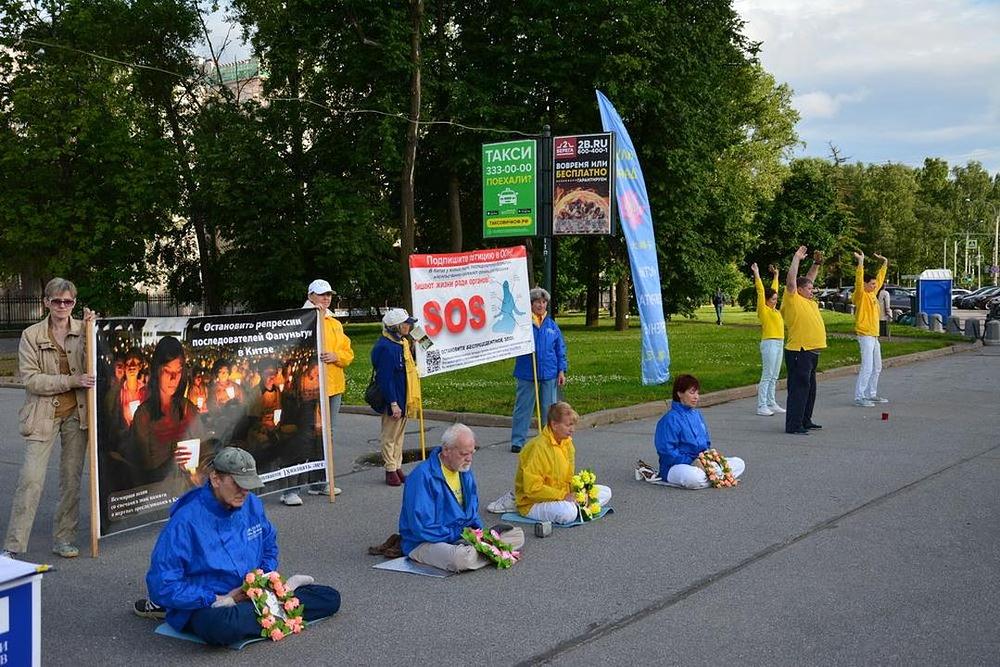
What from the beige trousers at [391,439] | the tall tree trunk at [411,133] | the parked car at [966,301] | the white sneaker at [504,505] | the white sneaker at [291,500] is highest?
the tall tree trunk at [411,133]

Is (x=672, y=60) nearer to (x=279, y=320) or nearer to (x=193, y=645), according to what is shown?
(x=279, y=320)

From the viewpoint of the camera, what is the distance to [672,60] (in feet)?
114

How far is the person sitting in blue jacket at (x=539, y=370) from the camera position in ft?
39.9

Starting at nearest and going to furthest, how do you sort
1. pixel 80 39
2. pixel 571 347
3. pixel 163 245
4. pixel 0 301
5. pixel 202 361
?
pixel 202 361
pixel 571 347
pixel 80 39
pixel 163 245
pixel 0 301

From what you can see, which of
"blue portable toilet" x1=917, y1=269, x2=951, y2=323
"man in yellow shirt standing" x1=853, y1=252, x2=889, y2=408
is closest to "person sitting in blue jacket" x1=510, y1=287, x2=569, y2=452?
"man in yellow shirt standing" x1=853, y1=252, x2=889, y2=408

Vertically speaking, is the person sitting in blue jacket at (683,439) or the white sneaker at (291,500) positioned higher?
the person sitting in blue jacket at (683,439)

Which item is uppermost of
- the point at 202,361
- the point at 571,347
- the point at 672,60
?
the point at 672,60

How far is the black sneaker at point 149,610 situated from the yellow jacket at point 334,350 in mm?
3989

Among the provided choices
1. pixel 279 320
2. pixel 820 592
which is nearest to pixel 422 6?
pixel 279 320

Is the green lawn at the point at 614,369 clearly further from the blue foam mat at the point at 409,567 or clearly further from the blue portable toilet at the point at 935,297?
the blue foam mat at the point at 409,567

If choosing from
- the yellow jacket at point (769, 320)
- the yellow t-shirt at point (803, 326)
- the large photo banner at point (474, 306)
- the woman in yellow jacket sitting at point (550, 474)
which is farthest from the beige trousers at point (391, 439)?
the yellow jacket at point (769, 320)

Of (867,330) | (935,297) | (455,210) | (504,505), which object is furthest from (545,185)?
(935,297)

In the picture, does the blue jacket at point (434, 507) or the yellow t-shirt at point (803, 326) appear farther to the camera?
the yellow t-shirt at point (803, 326)

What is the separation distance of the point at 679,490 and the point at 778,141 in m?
60.9
